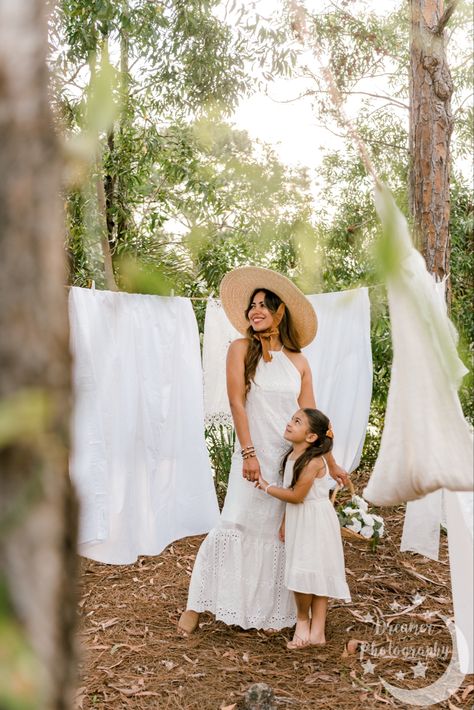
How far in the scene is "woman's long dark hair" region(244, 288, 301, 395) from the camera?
2943 mm

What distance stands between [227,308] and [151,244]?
7.52 feet

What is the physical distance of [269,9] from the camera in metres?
5.98

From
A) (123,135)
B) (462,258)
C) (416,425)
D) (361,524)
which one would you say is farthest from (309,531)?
(462,258)

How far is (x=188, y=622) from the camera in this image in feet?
9.66

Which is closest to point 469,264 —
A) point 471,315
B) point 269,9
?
point 471,315

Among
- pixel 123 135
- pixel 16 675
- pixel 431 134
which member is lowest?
pixel 16 675

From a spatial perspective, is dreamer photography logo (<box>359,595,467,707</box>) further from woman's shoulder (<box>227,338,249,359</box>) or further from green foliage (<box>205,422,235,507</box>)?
green foliage (<box>205,422,235,507</box>)

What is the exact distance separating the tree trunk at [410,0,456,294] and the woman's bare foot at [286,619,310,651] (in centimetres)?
197

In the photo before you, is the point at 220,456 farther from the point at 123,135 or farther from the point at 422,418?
the point at 422,418

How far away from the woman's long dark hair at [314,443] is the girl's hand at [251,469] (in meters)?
0.14

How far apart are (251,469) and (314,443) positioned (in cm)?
26

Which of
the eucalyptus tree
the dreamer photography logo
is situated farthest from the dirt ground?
the eucalyptus tree

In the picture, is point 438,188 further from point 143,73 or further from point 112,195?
point 143,73

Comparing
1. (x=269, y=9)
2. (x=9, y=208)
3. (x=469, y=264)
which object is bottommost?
(x=9, y=208)
